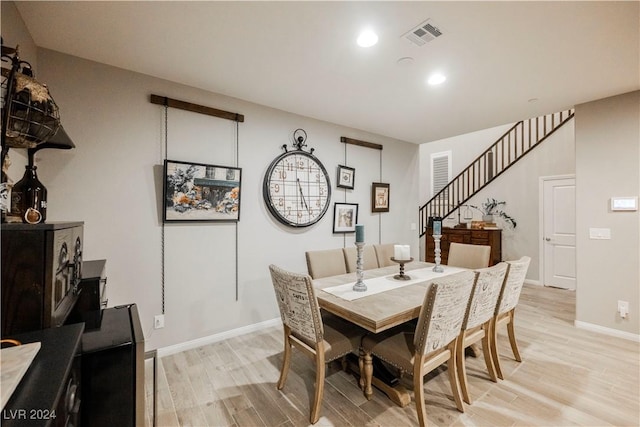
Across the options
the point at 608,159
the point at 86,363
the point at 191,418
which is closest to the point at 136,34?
the point at 86,363

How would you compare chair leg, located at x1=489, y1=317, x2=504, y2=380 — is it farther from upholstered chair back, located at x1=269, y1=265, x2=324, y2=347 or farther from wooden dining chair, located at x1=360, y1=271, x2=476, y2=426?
upholstered chair back, located at x1=269, y1=265, x2=324, y2=347

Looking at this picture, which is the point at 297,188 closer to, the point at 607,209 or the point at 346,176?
the point at 346,176

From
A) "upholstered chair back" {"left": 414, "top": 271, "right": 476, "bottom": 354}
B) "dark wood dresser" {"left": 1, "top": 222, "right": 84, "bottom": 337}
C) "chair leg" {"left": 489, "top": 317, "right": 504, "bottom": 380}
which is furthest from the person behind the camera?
"chair leg" {"left": 489, "top": 317, "right": 504, "bottom": 380}

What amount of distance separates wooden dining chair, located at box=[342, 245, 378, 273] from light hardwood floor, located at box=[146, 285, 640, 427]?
1044 millimetres

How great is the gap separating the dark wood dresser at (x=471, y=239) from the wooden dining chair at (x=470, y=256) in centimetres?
226

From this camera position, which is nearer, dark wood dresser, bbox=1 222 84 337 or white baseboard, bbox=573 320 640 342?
dark wood dresser, bbox=1 222 84 337

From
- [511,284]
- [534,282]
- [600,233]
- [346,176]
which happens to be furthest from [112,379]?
[534,282]

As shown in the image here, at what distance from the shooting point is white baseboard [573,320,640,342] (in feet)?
9.83

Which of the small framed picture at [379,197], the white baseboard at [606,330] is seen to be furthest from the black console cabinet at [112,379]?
the white baseboard at [606,330]

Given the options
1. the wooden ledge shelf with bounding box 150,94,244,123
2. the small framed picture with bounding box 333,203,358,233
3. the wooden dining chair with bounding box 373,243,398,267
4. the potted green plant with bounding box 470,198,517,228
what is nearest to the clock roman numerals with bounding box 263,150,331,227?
the small framed picture with bounding box 333,203,358,233

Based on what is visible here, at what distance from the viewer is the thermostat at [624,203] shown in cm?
296

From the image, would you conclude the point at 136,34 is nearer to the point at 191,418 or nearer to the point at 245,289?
the point at 245,289

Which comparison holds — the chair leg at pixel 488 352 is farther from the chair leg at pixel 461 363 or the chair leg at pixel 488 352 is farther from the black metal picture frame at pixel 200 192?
the black metal picture frame at pixel 200 192

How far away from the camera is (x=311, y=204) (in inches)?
145
